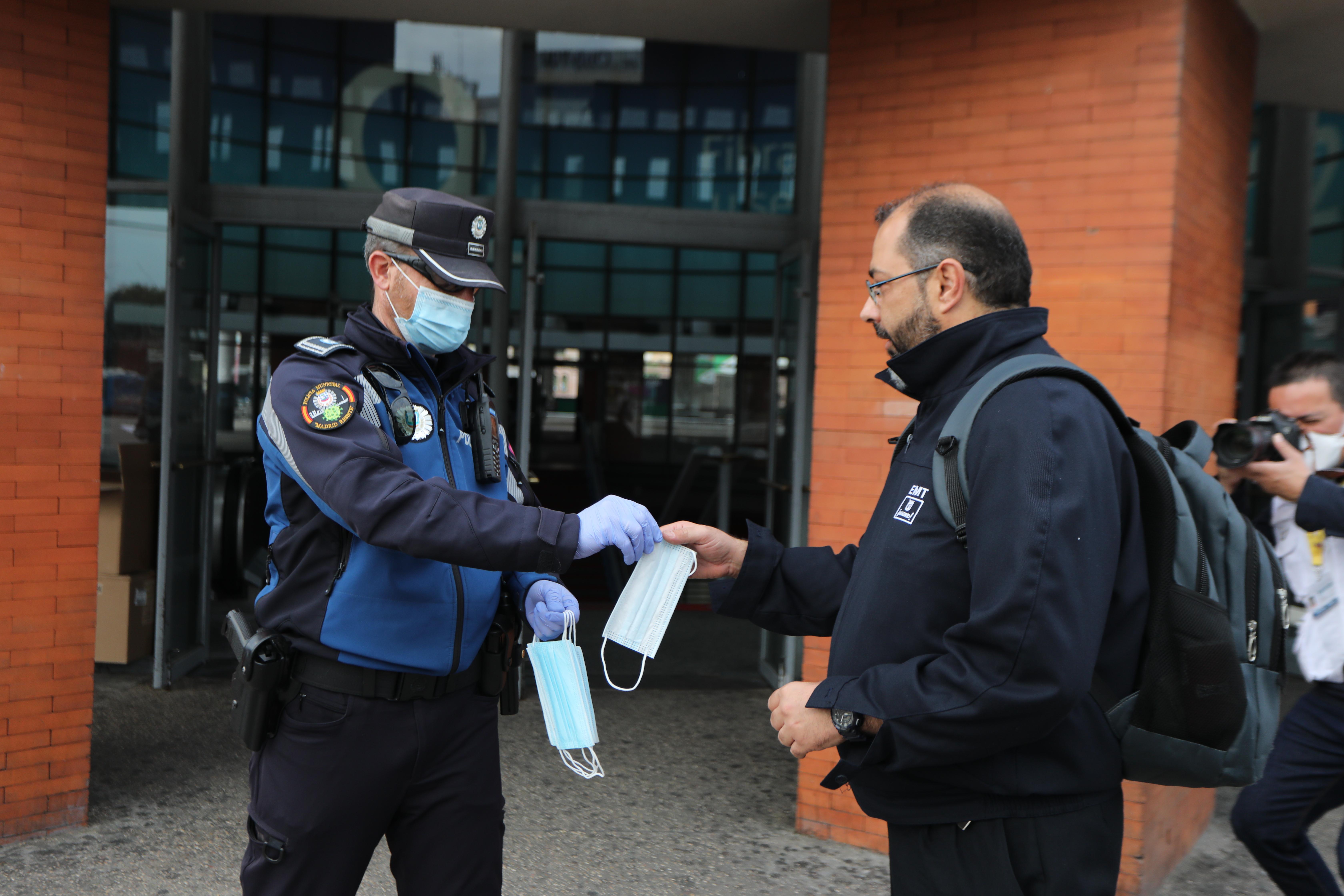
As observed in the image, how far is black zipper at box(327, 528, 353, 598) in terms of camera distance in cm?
A: 190

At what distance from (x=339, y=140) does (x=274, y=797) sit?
15.3 meters

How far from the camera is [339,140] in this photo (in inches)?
612

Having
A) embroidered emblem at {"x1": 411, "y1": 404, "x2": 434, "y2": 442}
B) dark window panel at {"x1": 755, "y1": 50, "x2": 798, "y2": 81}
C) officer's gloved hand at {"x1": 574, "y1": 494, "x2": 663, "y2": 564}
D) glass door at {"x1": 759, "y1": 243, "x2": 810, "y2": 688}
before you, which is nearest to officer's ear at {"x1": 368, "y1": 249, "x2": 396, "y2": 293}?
embroidered emblem at {"x1": 411, "y1": 404, "x2": 434, "y2": 442}

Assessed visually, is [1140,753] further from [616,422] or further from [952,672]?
[616,422]

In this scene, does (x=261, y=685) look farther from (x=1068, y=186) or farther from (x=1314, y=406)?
(x=1068, y=186)

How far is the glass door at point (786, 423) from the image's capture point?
559cm

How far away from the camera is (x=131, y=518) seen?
5.85 metres

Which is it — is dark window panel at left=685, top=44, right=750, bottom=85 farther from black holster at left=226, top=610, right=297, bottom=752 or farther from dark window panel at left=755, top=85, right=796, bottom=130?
black holster at left=226, top=610, right=297, bottom=752

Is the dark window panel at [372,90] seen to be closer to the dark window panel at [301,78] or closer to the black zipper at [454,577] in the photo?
the dark window panel at [301,78]

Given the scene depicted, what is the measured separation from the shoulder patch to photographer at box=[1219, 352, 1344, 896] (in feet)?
7.09

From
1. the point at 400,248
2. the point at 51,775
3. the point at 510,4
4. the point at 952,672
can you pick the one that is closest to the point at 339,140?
the point at 510,4

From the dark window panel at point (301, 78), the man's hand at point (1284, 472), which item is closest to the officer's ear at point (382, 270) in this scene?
the man's hand at point (1284, 472)

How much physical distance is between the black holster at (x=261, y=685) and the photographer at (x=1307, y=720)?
229 centimetres

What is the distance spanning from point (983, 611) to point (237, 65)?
1639 centimetres
